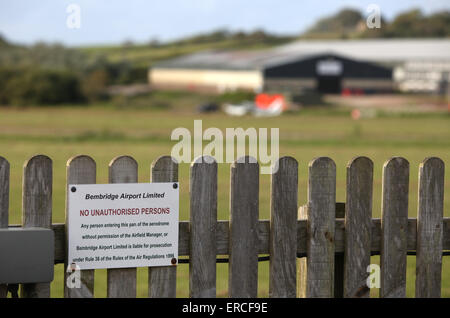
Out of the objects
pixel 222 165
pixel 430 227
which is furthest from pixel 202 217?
pixel 222 165

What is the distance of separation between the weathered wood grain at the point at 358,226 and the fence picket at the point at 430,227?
315 millimetres

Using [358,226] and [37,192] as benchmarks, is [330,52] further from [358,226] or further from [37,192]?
[37,192]

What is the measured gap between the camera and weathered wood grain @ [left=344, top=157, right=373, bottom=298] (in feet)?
16.0

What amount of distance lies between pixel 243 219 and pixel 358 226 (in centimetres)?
65

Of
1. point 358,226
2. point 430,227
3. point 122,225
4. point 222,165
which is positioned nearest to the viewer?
point 122,225

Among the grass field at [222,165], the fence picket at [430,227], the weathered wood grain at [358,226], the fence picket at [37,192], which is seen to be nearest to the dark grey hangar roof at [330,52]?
the grass field at [222,165]

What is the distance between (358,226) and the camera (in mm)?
4918

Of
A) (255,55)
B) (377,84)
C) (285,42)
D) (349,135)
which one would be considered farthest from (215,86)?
(285,42)

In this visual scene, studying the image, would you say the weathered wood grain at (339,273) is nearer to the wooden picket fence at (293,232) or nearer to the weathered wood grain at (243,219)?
the wooden picket fence at (293,232)

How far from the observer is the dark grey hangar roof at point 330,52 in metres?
101

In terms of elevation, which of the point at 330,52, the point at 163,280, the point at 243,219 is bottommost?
the point at 163,280

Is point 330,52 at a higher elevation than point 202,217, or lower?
higher

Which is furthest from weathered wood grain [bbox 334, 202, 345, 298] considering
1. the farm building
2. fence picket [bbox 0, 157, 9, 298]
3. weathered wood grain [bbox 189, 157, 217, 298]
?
the farm building
